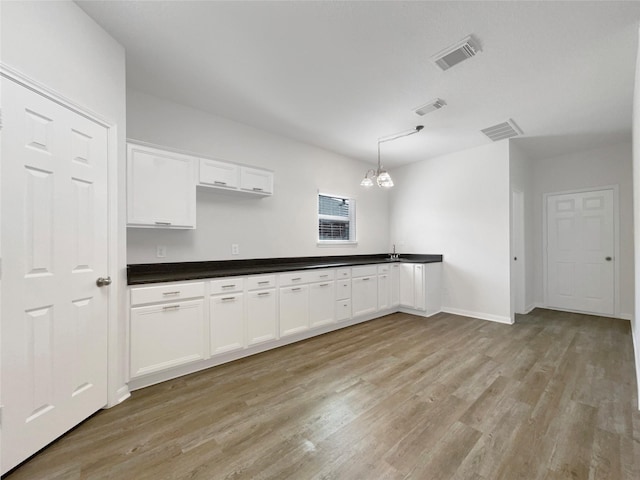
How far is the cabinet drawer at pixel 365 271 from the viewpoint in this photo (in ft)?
13.0

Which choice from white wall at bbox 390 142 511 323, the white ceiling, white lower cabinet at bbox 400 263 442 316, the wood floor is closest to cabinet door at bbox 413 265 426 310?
white lower cabinet at bbox 400 263 442 316

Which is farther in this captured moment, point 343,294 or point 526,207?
point 526,207

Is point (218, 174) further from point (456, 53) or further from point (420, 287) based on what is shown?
point (420, 287)

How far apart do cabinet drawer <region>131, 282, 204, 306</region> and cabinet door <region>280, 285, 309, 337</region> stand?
968mm

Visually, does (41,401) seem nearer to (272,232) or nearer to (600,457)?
(272,232)

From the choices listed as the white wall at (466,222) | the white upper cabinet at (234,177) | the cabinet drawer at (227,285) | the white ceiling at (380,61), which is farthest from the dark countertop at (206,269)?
the white ceiling at (380,61)

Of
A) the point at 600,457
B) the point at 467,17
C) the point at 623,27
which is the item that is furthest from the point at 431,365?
the point at 623,27

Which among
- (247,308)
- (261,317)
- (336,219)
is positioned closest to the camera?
(247,308)

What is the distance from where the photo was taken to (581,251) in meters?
4.70

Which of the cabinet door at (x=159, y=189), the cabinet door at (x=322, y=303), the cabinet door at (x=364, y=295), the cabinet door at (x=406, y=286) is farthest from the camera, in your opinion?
the cabinet door at (x=406, y=286)

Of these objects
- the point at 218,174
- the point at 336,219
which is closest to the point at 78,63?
the point at 218,174

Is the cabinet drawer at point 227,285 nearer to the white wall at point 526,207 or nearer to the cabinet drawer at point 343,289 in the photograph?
the cabinet drawer at point 343,289

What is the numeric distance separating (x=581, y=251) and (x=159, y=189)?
651 centimetres

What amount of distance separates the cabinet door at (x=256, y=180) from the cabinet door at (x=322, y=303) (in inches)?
53.5
